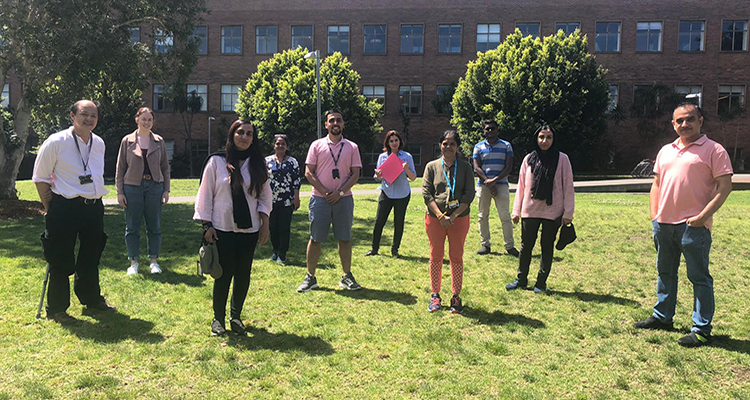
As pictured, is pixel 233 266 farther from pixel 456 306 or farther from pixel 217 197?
pixel 456 306

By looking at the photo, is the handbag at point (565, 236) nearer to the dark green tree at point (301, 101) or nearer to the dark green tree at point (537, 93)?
the dark green tree at point (537, 93)

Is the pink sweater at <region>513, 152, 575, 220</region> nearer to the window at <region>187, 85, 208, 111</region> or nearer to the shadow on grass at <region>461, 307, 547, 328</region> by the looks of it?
the shadow on grass at <region>461, 307, 547, 328</region>

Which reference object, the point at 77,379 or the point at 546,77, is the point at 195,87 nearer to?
the point at 546,77

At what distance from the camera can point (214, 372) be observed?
3734 mm

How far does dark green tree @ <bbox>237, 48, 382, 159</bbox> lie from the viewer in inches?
1170

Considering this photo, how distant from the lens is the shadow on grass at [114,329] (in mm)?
4410

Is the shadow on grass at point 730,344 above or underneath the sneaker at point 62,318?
above

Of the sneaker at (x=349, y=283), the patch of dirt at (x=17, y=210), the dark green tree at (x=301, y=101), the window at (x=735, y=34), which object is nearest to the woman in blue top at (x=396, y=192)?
the sneaker at (x=349, y=283)

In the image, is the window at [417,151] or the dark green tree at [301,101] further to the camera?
the window at [417,151]

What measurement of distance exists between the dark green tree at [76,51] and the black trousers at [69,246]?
9.63 m

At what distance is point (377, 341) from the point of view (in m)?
4.39

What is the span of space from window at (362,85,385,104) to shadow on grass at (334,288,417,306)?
111ft

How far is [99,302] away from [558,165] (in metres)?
4.97

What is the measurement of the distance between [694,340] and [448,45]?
3616 centimetres
